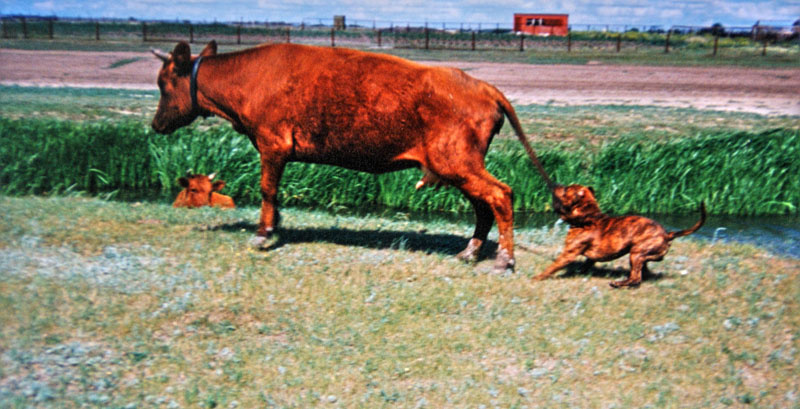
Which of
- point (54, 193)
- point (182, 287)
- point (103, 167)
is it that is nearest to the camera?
point (182, 287)

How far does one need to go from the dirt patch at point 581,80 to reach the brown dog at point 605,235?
15.6 metres

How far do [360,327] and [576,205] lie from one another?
2.47 meters

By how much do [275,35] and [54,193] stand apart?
31.5 metres

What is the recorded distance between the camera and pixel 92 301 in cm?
644

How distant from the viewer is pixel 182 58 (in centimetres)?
849

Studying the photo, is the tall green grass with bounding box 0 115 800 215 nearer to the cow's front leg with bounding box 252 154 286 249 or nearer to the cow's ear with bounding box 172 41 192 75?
the cow's ear with bounding box 172 41 192 75

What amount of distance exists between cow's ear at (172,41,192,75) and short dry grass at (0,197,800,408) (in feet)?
5.81

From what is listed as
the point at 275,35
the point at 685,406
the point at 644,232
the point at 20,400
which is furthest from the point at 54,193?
the point at 275,35

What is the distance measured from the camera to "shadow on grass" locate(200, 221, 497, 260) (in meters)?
8.71

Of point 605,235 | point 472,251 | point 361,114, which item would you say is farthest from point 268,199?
point 605,235

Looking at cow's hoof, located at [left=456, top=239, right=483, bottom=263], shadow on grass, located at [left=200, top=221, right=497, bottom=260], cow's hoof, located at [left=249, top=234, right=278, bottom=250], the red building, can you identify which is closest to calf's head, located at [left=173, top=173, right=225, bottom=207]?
shadow on grass, located at [left=200, top=221, right=497, bottom=260]

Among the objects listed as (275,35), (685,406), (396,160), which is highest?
(275,35)

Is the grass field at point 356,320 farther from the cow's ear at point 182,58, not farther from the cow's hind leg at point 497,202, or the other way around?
the cow's ear at point 182,58

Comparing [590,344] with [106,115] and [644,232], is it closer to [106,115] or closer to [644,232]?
[644,232]
